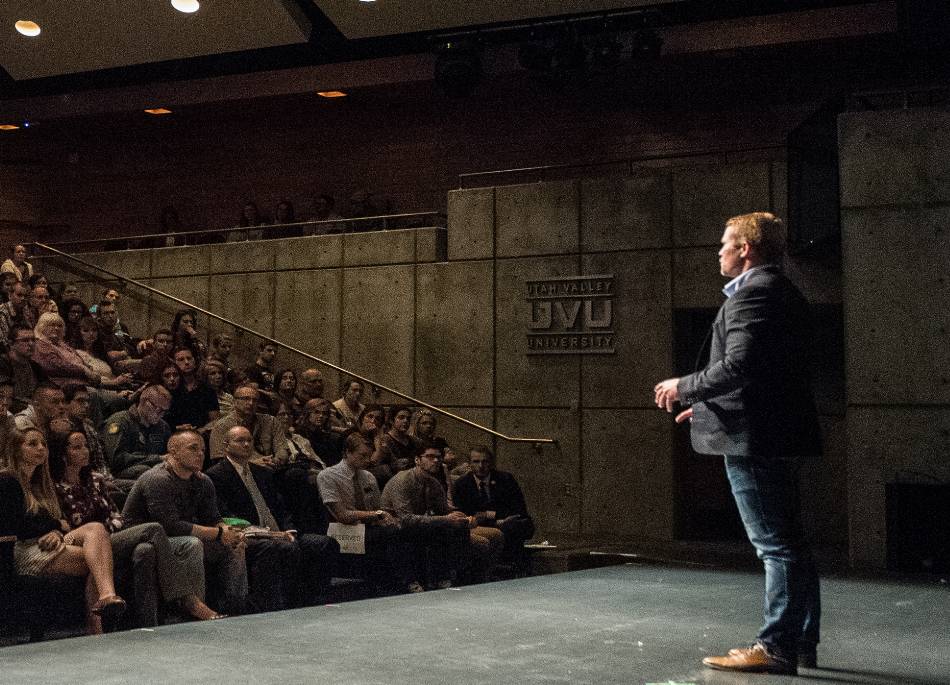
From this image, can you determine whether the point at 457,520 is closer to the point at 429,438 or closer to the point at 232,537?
the point at 429,438

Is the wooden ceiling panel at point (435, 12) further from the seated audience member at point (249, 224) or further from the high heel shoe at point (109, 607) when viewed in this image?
the high heel shoe at point (109, 607)

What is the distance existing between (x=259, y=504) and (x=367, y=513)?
864 millimetres

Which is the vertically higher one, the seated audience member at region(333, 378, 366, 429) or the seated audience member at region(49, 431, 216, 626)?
the seated audience member at region(333, 378, 366, 429)

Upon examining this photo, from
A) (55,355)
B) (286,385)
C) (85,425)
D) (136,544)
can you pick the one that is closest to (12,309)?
(55,355)

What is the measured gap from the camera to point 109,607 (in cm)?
566

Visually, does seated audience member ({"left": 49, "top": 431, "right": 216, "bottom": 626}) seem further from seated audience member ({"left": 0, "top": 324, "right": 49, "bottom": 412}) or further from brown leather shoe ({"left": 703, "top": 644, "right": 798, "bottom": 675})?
brown leather shoe ({"left": 703, "top": 644, "right": 798, "bottom": 675})

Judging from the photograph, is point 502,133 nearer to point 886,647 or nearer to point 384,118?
point 384,118

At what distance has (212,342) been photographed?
44.9ft

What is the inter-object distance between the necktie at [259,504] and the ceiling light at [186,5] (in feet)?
24.3

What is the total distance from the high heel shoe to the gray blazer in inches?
128

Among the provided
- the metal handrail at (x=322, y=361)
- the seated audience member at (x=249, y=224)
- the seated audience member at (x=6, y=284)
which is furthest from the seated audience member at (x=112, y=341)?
the seated audience member at (x=249, y=224)

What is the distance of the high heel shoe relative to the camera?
18.6ft

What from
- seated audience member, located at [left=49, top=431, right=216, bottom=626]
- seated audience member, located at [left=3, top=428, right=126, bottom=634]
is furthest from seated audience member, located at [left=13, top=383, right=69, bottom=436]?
seated audience member, located at [left=3, top=428, right=126, bottom=634]

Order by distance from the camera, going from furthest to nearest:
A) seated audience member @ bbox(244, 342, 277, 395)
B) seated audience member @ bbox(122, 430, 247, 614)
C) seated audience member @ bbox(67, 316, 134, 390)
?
seated audience member @ bbox(244, 342, 277, 395) < seated audience member @ bbox(67, 316, 134, 390) < seated audience member @ bbox(122, 430, 247, 614)
